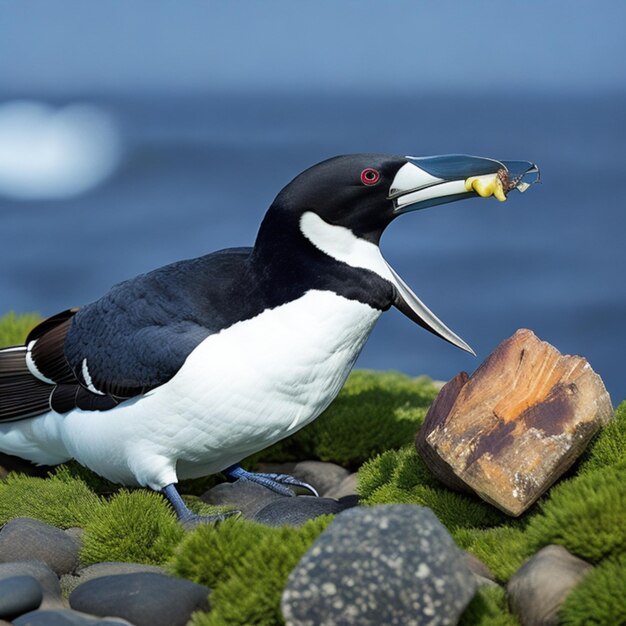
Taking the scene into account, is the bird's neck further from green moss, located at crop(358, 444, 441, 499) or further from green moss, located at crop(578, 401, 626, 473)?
green moss, located at crop(578, 401, 626, 473)

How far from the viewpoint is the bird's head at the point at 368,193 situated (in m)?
4.68

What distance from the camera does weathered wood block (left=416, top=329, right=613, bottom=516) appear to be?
418 cm

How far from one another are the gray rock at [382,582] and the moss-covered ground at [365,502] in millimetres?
Result: 258

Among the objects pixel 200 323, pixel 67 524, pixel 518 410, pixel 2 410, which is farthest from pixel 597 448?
pixel 2 410

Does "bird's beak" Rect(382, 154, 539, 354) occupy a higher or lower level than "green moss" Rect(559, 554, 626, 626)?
higher

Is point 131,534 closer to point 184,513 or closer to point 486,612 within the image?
point 184,513

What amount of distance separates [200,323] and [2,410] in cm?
125

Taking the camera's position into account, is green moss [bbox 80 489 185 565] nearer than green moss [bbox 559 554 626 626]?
No

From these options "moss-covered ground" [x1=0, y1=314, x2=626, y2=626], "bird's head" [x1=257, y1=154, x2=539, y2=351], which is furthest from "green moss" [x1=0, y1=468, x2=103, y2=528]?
"bird's head" [x1=257, y1=154, x2=539, y2=351]

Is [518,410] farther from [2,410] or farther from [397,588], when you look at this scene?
[2,410]

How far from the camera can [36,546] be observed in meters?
4.29

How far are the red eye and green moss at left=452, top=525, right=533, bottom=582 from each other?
1.39m

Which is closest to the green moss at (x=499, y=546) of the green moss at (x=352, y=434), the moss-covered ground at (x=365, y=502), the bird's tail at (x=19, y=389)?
the moss-covered ground at (x=365, y=502)

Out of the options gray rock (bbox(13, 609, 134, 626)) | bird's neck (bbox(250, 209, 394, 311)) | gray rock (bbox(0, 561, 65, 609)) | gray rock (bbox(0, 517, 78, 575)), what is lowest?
gray rock (bbox(0, 517, 78, 575))
